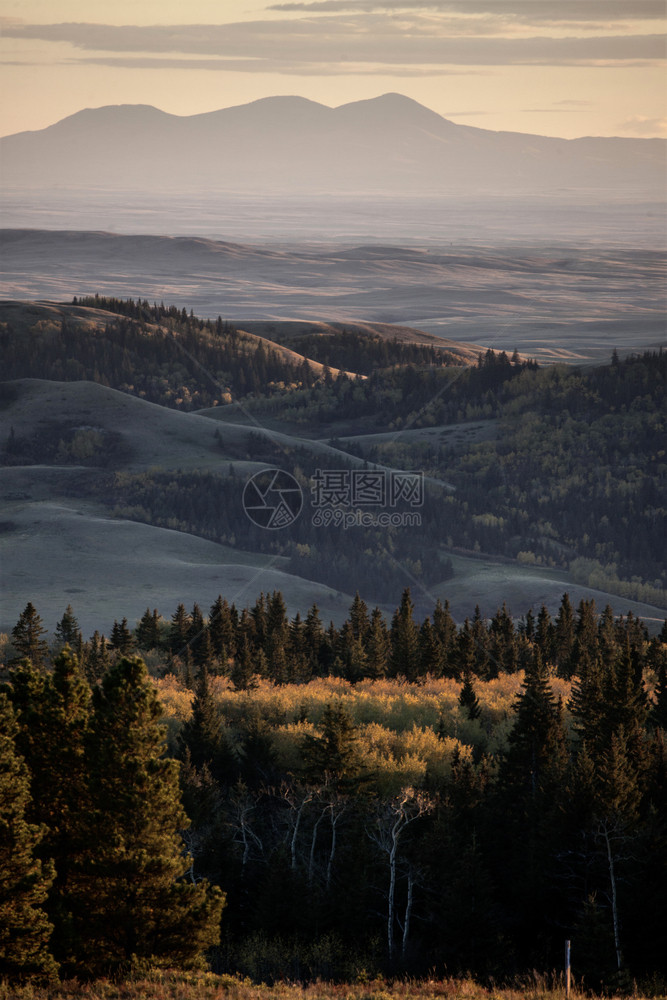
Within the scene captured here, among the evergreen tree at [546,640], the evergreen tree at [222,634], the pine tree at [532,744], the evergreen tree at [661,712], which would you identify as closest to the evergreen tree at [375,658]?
the evergreen tree at [222,634]

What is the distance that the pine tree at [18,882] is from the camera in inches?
982

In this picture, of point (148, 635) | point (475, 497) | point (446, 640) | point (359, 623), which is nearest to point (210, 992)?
point (446, 640)

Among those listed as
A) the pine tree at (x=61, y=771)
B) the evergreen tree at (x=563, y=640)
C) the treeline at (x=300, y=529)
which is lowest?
the treeline at (x=300, y=529)

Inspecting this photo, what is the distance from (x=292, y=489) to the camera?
525 ft

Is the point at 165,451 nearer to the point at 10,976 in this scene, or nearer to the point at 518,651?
the point at 518,651

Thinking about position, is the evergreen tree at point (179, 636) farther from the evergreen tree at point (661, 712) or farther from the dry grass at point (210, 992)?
the dry grass at point (210, 992)

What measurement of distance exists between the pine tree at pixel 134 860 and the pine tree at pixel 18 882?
1.33 m

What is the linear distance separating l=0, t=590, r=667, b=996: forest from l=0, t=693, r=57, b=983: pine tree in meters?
0.05

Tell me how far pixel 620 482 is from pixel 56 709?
15736 centimetres

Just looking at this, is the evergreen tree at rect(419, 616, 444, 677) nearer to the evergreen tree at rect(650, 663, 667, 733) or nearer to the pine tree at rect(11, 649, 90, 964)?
the evergreen tree at rect(650, 663, 667, 733)

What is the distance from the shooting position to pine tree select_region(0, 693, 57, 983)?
81.9ft

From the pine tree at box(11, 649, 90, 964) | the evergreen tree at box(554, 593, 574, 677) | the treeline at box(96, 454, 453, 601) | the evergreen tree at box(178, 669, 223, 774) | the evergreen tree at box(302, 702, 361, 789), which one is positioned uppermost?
the pine tree at box(11, 649, 90, 964)

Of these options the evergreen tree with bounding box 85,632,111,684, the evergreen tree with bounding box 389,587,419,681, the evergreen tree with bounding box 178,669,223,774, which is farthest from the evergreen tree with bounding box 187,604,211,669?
the evergreen tree with bounding box 178,669,223,774

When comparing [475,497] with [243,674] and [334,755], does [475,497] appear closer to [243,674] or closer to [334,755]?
[243,674]
